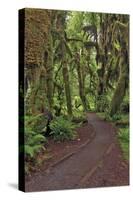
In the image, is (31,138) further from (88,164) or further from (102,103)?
(102,103)

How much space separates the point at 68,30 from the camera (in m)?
9.44

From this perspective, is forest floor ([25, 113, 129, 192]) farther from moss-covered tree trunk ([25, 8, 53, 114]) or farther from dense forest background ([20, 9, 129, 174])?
moss-covered tree trunk ([25, 8, 53, 114])

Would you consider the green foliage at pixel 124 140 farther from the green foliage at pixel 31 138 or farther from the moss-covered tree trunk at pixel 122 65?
the green foliage at pixel 31 138

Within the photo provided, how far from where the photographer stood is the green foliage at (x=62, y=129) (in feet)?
30.8

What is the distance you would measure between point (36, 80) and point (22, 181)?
1347 millimetres

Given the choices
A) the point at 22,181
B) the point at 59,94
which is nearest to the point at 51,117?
the point at 59,94

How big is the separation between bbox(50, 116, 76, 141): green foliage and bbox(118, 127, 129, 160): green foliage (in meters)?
0.77

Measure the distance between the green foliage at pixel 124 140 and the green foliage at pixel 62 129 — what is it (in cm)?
77

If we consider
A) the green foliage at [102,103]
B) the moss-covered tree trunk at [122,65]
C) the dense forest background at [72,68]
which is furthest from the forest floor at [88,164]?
the moss-covered tree trunk at [122,65]

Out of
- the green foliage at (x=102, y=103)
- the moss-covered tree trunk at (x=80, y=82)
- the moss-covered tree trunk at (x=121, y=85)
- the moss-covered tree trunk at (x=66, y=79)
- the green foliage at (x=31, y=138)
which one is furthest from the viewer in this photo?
the moss-covered tree trunk at (x=121, y=85)

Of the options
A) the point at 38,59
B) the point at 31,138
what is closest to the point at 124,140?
the point at 31,138

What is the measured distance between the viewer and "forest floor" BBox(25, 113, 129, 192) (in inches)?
362

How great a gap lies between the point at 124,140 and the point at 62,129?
1020 millimetres

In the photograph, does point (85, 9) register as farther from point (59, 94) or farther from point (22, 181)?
point (22, 181)
